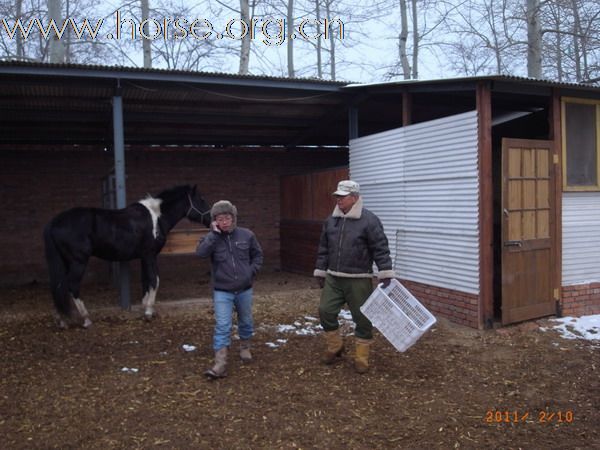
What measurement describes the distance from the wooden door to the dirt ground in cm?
32

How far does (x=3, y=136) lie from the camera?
10469 millimetres

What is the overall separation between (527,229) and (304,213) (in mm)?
5338

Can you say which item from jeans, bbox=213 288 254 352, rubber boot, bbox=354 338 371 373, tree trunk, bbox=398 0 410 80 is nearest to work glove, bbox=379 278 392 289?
rubber boot, bbox=354 338 371 373

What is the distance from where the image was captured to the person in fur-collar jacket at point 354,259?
499cm

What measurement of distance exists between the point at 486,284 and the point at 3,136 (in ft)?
30.3

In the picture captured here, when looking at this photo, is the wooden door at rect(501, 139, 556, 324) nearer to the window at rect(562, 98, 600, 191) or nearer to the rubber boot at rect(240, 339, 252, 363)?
the window at rect(562, 98, 600, 191)

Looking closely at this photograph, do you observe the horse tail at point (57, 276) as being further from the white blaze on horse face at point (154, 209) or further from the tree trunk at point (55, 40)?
the tree trunk at point (55, 40)

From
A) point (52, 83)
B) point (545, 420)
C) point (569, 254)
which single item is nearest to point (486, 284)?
point (569, 254)

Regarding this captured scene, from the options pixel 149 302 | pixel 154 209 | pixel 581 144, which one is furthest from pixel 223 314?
pixel 581 144

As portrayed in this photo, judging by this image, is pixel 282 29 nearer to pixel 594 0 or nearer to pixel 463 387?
pixel 594 0

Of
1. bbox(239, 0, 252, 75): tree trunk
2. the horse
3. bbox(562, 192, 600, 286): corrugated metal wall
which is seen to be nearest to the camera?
the horse

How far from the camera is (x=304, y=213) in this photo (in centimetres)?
1132

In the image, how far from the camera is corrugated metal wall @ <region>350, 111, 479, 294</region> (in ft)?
21.5

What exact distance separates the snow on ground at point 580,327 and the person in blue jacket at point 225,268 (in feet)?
12.9
